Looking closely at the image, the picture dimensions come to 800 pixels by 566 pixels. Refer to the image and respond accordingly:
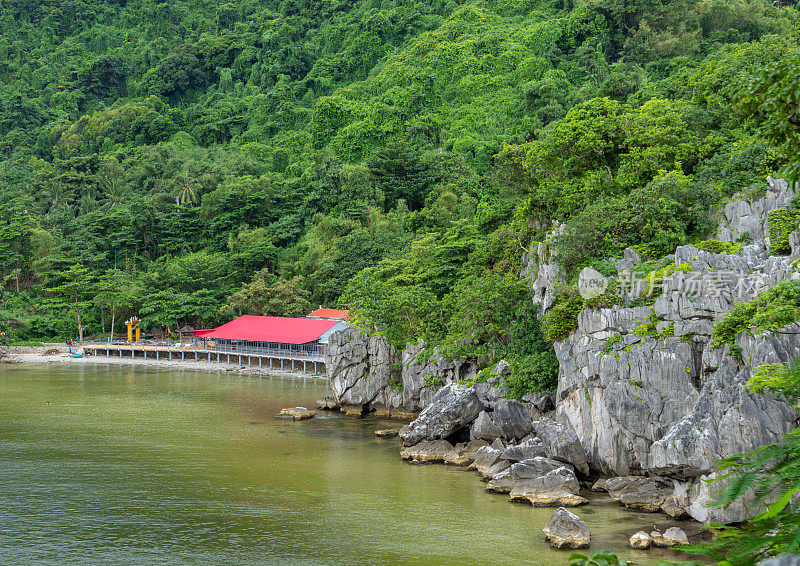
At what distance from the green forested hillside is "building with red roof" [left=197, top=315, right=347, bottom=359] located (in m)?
3.12

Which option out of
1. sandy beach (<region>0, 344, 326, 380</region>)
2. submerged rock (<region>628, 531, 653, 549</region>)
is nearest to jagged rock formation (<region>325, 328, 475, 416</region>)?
sandy beach (<region>0, 344, 326, 380</region>)

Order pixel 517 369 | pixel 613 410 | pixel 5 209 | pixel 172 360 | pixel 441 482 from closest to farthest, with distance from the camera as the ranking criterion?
1. pixel 613 410
2. pixel 441 482
3. pixel 517 369
4. pixel 172 360
5. pixel 5 209

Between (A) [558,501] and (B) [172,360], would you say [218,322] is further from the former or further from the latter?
(A) [558,501]

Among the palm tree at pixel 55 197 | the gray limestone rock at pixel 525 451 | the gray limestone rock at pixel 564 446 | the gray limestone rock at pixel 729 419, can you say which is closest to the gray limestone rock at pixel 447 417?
the gray limestone rock at pixel 525 451

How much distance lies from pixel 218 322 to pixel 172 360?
524 cm

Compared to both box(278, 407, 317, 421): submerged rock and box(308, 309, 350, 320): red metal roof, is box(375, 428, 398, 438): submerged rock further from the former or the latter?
box(308, 309, 350, 320): red metal roof

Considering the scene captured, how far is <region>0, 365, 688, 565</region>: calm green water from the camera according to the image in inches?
805

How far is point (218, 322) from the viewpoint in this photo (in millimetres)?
64000

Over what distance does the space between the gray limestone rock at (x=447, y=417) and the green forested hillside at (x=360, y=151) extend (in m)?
2.59

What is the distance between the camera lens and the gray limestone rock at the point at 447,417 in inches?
1228

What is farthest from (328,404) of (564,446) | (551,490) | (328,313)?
(551,490)

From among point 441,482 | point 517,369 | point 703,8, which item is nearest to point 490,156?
point 703,8

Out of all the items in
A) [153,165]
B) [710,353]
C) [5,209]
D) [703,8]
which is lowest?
[710,353]

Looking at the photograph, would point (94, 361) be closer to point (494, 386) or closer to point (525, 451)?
point (494, 386)
